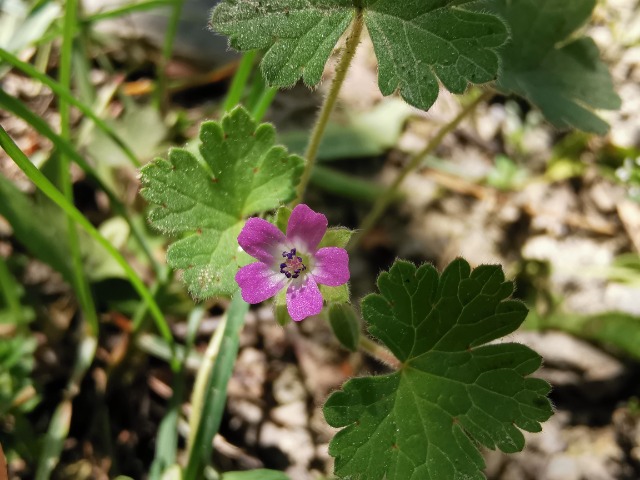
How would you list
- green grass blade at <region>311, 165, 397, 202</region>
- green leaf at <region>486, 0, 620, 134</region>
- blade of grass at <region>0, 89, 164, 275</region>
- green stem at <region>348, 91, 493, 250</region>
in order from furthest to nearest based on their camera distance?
1. green grass blade at <region>311, 165, 397, 202</region>
2. green stem at <region>348, 91, 493, 250</region>
3. green leaf at <region>486, 0, 620, 134</region>
4. blade of grass at <region>0, 89, 164, 275</region>

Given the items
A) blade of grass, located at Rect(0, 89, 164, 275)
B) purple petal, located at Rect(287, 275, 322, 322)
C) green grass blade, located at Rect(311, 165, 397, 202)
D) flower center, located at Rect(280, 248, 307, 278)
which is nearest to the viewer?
purple petal, located at Rect(287, 275, 322, 322)

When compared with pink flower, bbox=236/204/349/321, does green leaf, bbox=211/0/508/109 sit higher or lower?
higher

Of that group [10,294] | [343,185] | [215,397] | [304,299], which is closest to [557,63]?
[343,185]

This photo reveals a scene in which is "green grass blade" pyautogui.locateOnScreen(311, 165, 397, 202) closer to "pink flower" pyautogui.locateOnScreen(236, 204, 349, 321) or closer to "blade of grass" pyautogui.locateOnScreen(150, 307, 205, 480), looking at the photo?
"blade of grass" pyautogui.locateOnScreen(150, 307, 205, 480)

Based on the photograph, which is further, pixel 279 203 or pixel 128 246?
pixel 128 246

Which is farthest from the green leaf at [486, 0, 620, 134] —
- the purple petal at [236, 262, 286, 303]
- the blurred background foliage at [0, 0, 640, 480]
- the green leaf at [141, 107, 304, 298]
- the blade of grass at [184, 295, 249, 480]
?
the blade of grass at [184, 295, 249, 480]

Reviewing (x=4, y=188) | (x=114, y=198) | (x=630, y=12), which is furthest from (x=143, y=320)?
(x=630, y=12)

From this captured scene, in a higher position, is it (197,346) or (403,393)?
(403,393)

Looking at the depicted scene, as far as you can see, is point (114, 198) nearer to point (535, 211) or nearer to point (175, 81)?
point (175, 81)
